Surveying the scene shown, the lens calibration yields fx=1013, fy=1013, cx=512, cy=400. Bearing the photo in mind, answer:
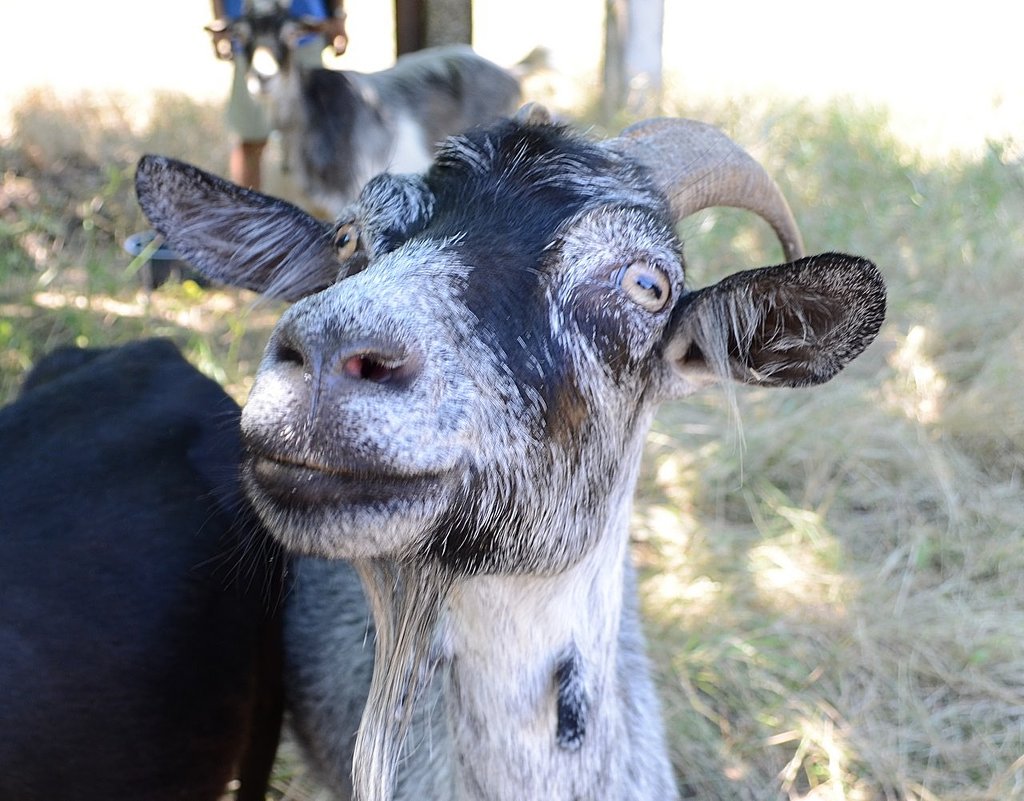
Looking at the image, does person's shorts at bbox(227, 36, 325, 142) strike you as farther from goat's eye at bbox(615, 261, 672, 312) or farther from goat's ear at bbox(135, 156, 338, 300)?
goat's eye at bbox(615, 261, 672, 312)

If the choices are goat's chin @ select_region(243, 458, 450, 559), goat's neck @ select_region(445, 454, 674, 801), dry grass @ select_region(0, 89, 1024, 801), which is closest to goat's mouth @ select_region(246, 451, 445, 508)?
goat's chin @ select_region(243, 458, 450, 559)

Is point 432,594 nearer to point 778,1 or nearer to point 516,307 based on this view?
point 516,307

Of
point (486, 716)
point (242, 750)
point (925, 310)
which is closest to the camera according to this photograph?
point (486, 716)

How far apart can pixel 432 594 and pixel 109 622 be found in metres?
0.94

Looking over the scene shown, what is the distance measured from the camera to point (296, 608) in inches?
118

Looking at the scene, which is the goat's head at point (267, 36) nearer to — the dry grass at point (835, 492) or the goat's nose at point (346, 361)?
the dry grass at point (835, 492)

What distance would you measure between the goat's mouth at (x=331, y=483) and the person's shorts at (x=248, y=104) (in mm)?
5170

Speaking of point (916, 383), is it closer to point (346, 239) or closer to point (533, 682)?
point (533, 682)

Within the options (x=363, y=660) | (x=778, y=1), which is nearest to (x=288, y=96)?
(x=363, y=660)

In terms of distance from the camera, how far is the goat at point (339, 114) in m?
6.06

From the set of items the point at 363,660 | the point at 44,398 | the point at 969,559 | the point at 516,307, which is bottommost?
the point at 969,559

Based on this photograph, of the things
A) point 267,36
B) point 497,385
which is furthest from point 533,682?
point 267,36

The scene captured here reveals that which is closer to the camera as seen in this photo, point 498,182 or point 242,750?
point 498,182

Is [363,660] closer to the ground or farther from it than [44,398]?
closer to the ground
